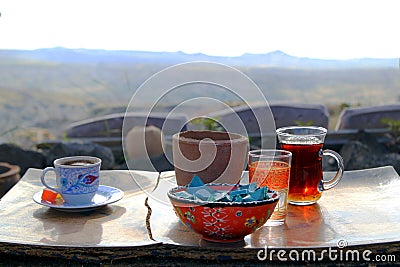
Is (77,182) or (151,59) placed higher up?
(151,59)

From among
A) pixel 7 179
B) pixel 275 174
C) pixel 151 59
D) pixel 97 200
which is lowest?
pixel 7 179

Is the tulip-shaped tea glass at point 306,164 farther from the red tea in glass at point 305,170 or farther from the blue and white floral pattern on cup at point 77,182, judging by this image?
the blue and white floral pattern on cup at point 77,182

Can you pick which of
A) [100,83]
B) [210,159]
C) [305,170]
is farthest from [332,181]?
[100,83]

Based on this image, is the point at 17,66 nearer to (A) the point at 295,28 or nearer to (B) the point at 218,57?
(B) the point at 218,57

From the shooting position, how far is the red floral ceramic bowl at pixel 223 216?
3.02 feet

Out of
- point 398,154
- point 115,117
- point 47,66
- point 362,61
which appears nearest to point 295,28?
point 362,61

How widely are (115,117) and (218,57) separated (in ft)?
3.01

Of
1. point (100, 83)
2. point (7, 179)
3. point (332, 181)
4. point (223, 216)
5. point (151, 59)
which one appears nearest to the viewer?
point (223, 216)

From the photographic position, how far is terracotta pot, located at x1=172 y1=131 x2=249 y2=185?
3.65 feet

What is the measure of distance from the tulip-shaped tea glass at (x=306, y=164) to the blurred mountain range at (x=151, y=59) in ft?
4.31

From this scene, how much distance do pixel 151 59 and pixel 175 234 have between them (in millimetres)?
1647

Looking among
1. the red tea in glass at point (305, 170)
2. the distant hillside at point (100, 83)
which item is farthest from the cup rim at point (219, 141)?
the distant hillside at point (100, 83)

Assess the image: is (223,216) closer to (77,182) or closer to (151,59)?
(77,182)

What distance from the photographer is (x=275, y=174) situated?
1.08m
